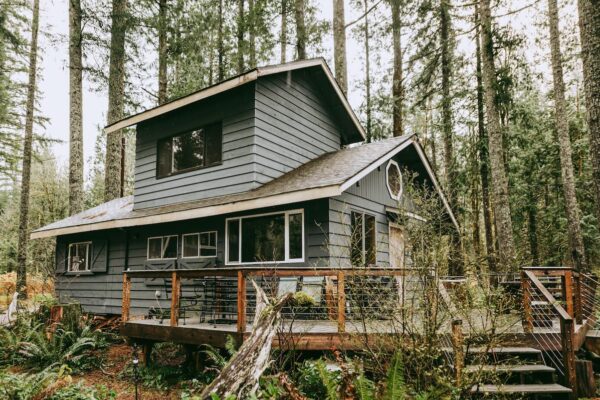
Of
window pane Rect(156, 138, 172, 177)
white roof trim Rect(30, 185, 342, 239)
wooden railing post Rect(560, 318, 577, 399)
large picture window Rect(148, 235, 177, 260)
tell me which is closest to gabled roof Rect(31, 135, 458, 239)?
white roof trim Rect(30, 185, 342, 239)

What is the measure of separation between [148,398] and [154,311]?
14.3 ft

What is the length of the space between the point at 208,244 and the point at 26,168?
1270 cm

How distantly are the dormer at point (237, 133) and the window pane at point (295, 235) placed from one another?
142 cm

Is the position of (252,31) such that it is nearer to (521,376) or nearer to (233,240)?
(233,240)

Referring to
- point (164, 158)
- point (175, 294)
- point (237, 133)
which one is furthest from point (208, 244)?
point (175, 294)

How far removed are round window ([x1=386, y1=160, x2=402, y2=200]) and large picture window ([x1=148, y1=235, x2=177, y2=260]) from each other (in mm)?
5729

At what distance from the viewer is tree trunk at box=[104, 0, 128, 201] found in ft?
50.6

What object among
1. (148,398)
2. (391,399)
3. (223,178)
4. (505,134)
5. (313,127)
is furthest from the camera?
A: (505,134)

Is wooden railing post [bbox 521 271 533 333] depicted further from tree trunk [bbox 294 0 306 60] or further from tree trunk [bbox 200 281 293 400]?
tree trunk [bbox 294 0 306 60]

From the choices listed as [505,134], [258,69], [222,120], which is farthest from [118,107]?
[505,134]

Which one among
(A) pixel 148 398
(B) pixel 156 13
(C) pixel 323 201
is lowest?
(A) pixel 148 398

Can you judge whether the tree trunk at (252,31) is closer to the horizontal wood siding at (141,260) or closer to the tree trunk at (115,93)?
the tree trunk at (115,93)

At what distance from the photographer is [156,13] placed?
16.2m

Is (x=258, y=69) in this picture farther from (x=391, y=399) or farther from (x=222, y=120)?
(x=391, y=399)
